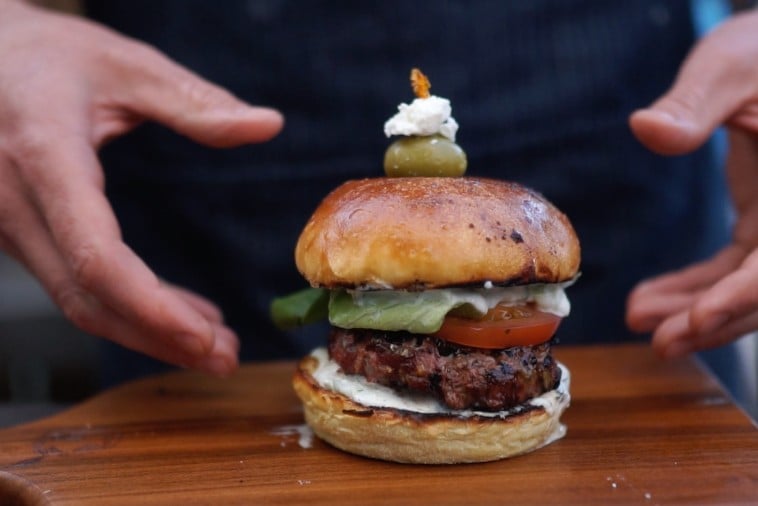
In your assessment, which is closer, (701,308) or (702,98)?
(701,308)

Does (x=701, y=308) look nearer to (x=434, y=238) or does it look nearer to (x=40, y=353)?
(x=434, y=238)

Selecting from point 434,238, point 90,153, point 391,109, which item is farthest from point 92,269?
point 391,109

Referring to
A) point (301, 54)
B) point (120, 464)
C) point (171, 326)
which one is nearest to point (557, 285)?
point (171, 326)

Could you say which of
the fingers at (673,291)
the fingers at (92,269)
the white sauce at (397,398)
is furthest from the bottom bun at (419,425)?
the fingers at (673,291)

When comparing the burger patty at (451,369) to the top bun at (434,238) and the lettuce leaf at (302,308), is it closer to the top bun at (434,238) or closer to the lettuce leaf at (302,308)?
the top bun at (434,238)

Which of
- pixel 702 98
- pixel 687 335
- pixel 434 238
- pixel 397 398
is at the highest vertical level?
pixel 702 98

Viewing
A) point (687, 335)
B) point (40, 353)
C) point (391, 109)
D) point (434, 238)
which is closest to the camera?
point (434, 238)

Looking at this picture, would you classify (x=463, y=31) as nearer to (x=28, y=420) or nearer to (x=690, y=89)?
(x=690, y=89)
